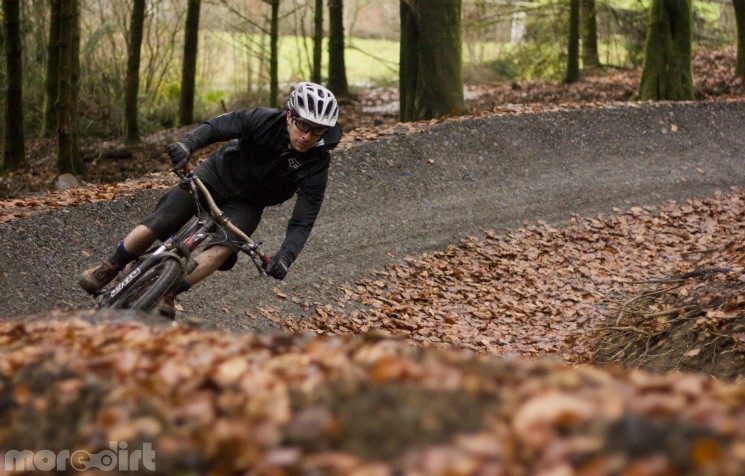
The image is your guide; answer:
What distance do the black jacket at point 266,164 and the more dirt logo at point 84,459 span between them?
374cm

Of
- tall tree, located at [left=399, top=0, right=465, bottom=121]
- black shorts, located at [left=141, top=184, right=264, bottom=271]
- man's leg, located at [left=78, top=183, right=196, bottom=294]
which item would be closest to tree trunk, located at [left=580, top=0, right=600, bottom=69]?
tall tree, located at [left=399, top=0, right=465, bottom=121]

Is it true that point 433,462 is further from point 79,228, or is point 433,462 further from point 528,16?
point 528,16

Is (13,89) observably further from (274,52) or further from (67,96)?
(274,52)

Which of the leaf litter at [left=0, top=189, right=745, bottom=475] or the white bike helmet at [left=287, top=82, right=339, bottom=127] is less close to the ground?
the white bike helmet at [left=287, top=82, right=339, bottom=127]

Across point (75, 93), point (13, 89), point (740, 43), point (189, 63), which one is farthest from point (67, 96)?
point (740, 43)

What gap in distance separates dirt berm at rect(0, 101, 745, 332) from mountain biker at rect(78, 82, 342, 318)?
8.45 feet

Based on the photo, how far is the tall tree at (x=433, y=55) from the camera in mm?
15914

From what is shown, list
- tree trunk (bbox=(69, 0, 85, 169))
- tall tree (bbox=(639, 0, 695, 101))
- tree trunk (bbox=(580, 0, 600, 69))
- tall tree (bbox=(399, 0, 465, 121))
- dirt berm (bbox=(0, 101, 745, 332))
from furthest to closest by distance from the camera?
tree trunk (bbox=(580, 0, 600, 69)), tall tree (bbox=(639, 0, 695, 101)), tall tree (bbox=(399, 0, 465, 121)), tree trunk (bbox=(69, 0, 85, 169)), dirt berm (bbox=(0, 101, 745, 332))

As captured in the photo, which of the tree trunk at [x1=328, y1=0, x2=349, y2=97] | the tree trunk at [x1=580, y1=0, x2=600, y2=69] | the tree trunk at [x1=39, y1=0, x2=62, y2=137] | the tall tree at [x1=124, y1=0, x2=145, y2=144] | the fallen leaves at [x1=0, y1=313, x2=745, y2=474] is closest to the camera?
the fallen leaves at [x1=0, y1=313, x2=745, y2=474]

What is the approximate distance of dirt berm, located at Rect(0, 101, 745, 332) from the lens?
31.2 ft

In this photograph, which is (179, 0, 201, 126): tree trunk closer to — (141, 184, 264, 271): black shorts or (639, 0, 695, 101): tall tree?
(639, 0, 695, 101): tall tree

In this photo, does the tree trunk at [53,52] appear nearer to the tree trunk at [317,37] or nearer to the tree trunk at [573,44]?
the tree trunk at [317,37]

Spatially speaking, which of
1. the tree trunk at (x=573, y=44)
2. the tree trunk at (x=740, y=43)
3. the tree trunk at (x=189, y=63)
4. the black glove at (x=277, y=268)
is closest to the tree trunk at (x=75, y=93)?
the tree trunk at (x=189, y=63)

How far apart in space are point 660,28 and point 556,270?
9.26m
